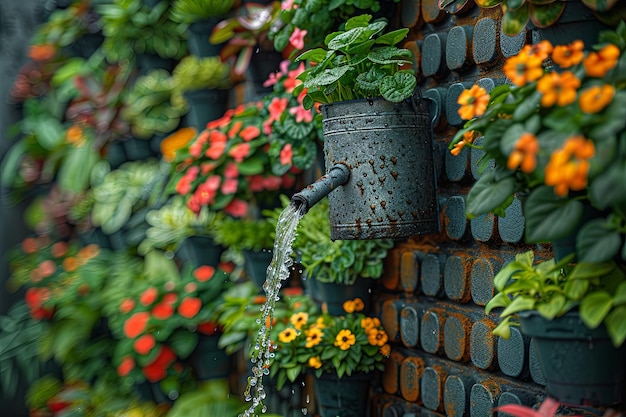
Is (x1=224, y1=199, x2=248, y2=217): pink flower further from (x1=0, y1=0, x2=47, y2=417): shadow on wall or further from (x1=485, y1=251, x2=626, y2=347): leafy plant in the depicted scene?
(x1=0, y1=0, x2=47, y2=417): shadow on wall

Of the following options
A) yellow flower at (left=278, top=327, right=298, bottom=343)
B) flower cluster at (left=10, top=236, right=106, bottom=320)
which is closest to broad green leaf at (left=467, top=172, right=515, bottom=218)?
yellow flower at (left=278, top=327, right=298, bottom=343)

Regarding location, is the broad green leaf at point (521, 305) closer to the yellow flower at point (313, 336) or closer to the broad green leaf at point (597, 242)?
the broad green leaf at point (597, 242)

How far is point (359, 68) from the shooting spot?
1.88 meters

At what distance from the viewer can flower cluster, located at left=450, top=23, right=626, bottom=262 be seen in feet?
3.43

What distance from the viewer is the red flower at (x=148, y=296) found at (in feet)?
9.58

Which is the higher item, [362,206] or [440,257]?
[362,206]

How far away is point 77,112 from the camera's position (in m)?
4.14

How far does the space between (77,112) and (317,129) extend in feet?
7.42

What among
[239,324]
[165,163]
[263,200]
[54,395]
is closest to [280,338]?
[239,324]

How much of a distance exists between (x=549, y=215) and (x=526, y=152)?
0.13 meters

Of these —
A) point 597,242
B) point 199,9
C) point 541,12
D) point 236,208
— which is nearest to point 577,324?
point 597,242

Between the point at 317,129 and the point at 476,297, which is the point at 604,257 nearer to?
the point at 476,297

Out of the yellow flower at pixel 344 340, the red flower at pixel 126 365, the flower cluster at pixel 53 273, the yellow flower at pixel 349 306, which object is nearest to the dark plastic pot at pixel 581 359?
the yellow flower at pixel 344 340

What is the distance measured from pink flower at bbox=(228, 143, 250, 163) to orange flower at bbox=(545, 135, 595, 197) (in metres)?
1.66
